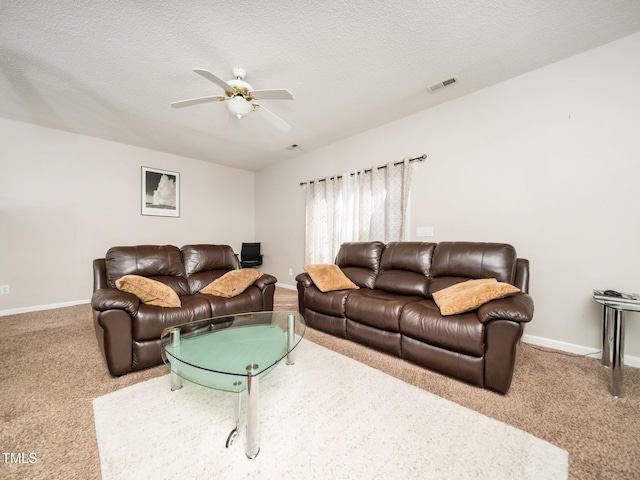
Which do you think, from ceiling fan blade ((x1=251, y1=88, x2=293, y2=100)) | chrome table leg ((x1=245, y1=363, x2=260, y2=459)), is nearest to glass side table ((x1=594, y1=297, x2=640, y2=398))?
chrome table leg ((x1=245, y1=363, x2=260, y2=459))

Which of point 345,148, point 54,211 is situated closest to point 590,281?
point 345,148

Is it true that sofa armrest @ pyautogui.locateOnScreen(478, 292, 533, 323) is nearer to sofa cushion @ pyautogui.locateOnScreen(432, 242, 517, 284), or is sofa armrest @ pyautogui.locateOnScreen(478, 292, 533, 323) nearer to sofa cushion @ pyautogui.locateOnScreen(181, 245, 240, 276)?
sofa cushion @ pyautogui.locateOnScreen(432, 242, 517, 284)

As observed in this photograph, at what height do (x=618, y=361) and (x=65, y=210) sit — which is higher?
(x=65, y=210)

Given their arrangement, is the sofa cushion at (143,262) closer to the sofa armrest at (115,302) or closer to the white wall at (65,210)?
the sofa armrest at (115,302)

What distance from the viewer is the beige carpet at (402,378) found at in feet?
3.58

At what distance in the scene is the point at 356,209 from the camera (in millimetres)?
3814

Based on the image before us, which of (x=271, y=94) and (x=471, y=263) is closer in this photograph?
(x=271, y=94)

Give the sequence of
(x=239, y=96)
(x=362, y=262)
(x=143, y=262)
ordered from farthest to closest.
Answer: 1. (x=362, y=262)
2. (x=143, y=262)
3. (x=239, y=96)

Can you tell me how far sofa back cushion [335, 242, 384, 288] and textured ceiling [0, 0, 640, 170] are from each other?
5.72ft

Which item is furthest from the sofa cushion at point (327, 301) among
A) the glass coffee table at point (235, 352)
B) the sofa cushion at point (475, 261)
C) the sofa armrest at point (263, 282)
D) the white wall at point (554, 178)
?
the white wall at point (554, 178)

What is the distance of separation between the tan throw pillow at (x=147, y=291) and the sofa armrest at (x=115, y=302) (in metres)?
0.07

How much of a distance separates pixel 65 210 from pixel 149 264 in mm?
2475

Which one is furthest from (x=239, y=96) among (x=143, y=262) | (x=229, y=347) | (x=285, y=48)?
(x=229, y=347)

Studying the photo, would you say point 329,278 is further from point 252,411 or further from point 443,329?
point 252,411
